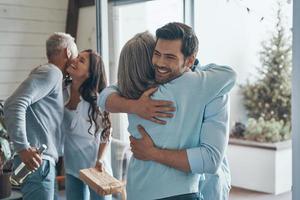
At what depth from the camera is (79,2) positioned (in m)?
3.63

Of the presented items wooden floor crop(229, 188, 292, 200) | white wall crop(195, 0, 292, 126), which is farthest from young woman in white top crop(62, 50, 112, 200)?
wooden floor crop(229, 188, 292, 200)

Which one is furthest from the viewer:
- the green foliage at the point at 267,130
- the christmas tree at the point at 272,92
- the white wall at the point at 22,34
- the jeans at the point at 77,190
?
the christmas tree at the point at 272,92

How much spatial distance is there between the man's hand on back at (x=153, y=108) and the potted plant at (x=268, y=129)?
295 cm

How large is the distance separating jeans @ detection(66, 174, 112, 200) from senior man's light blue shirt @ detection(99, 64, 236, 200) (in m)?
0.92

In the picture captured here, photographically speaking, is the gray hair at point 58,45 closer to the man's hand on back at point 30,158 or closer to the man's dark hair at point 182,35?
the man's hand on back at point 30,158

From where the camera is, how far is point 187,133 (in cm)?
124

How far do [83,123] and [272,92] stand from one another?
2.92m

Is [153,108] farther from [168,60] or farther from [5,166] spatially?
[5,166]

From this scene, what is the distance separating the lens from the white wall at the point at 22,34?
3.42 meters

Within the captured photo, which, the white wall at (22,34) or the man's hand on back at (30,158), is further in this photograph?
the white wall at (22,34)

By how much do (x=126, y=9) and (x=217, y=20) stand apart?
35.4 inches

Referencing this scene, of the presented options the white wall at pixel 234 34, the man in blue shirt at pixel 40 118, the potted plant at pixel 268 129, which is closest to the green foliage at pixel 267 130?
the potted plant at pixel 268 129

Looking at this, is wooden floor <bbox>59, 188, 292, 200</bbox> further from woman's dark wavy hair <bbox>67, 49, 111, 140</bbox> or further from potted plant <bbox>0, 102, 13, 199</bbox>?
woman's dark wavy hair <bbox>67, 49, 111, 140</bbox>

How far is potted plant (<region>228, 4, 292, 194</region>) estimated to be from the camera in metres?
3.98
